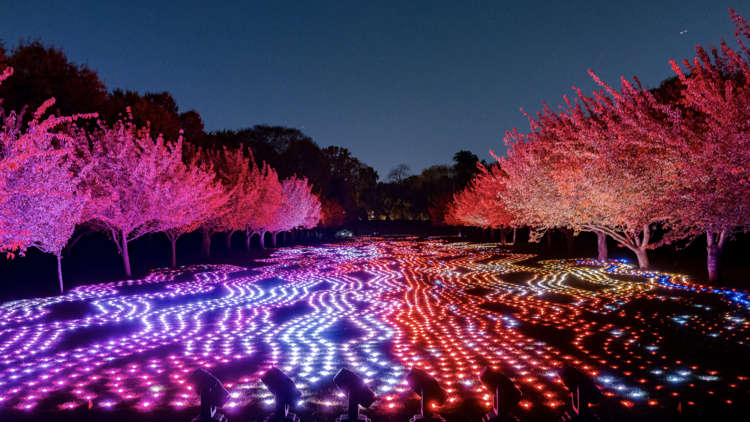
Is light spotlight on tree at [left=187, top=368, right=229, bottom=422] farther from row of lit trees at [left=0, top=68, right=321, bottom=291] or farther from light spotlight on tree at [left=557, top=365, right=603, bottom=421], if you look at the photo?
row of lit trees at [left=0, top=68, right=321, bottom=291]

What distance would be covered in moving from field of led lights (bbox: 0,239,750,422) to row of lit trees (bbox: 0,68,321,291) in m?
2.37

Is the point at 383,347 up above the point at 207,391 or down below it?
below

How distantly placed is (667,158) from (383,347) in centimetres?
834

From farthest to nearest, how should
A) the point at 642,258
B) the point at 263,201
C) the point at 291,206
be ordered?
the point at 291,206 → the point at 263,201 → the point at 642,258

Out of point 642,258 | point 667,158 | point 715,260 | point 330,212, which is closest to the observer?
point 667,158

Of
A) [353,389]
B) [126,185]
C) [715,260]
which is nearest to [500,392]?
[353,389]

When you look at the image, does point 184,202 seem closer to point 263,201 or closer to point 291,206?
point 263,201

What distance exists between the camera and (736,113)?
325 inches

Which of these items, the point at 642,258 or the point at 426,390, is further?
the point at 642,258

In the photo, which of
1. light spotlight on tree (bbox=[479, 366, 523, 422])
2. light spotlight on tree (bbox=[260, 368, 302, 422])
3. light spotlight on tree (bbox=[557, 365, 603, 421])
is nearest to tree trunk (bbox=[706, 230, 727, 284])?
light spotlight on tree (bbox=[557, 365, 603, 421])

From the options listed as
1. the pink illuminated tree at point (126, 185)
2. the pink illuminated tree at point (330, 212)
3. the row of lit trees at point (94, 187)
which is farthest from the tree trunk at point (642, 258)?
the pink illuminated tree at point (330, 212)

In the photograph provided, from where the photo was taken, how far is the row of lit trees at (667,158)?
8516mm

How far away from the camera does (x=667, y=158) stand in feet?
35.4

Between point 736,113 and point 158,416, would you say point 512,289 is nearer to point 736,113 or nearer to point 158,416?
point 736,113
